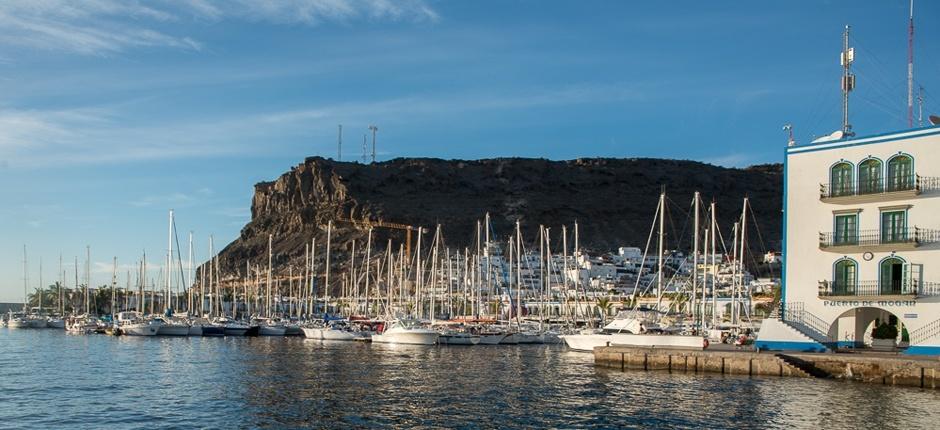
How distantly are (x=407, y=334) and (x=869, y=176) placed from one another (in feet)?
146

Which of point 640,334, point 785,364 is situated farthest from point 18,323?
point 785,364

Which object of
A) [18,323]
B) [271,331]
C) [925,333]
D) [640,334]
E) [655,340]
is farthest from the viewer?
[18,323]

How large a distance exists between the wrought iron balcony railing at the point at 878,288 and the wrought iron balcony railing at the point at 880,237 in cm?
189

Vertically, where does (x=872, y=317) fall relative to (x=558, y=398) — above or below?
above

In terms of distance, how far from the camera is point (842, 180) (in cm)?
4562

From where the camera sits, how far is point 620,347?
51.3 meters

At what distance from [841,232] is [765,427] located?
60.4ft

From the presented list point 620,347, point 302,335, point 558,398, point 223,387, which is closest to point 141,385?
point 223,387

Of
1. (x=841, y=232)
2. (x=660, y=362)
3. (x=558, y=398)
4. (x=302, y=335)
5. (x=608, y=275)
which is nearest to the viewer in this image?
(x=558, y=398)

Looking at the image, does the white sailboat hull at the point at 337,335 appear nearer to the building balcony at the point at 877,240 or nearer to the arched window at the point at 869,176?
the building balcony at the point at 877,240

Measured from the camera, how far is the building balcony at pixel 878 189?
43125 mm

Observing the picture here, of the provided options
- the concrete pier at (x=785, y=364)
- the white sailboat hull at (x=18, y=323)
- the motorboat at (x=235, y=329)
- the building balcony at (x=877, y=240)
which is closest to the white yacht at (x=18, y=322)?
the white sailboat hull at (x=18, y=323)

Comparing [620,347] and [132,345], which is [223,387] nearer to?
[620,347]

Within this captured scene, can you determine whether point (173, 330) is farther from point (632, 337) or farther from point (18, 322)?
point (632, 337)
